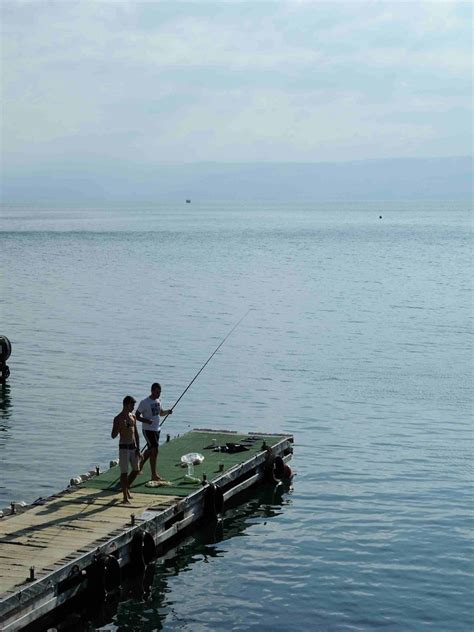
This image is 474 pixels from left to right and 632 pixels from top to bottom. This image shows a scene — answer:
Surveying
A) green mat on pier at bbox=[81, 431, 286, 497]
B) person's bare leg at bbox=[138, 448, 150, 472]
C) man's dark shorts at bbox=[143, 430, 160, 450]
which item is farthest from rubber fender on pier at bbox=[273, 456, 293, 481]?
man's dark shorts at bbox=[143, 430, 160, 450]

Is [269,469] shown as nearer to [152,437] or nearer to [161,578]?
[152,437]

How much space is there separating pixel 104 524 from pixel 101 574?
1.60m

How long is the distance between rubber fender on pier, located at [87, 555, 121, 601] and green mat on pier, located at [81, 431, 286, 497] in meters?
3.33

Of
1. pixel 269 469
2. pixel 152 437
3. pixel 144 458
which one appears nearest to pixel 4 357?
pixel 269 469

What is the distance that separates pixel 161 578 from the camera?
699 inches

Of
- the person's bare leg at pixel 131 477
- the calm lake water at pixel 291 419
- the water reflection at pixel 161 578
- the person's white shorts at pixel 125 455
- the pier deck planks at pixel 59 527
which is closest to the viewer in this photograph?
the pier deck planks at pixel 59 527

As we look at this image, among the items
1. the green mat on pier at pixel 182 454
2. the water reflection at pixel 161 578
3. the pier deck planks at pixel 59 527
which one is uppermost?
the green mat on pier at pixel 182 454

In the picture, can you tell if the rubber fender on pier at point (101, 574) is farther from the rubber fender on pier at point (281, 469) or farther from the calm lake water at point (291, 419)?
the rubber fender on pier at point (281, 469)

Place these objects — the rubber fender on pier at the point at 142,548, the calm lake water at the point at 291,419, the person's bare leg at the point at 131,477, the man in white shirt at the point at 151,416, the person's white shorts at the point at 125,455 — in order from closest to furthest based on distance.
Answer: the calm lake water at the point at 291,419 < the rubber fender on pier at the point at 142,548 < the person's white shorts at the point at 125,455 < the person's bare leg at the point at 131,477 < the man in white shirt at the point at 151,416

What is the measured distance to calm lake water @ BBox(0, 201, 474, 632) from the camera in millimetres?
17078

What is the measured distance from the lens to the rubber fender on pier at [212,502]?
66.2ft

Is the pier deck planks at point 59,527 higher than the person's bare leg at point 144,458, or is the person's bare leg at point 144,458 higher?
the person's bare leg at point 144,458

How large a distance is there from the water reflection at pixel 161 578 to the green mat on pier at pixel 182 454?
90cm

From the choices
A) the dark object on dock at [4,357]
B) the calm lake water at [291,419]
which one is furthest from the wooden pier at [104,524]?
the dark object on dock at [4,357]
